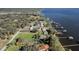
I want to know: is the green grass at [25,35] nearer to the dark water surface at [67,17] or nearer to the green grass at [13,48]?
the green grass at [13,48]

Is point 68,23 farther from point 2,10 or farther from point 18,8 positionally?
point 2,10

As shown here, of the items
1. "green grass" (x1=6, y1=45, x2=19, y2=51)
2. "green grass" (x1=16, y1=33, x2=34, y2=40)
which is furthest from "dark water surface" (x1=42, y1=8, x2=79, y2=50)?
"green grass" (x1=6, y1=45, x2=19, y2=51)

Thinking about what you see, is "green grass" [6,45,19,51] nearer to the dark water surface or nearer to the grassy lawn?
the grassy lawn

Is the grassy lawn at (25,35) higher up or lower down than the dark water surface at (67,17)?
lower down

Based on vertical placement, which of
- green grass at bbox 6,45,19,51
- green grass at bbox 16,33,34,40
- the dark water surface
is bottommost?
green grass at bbox 6,45,19,51

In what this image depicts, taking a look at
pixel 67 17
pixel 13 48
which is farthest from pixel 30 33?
pixel 67 17

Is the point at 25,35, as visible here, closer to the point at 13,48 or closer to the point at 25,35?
the point at 25,35

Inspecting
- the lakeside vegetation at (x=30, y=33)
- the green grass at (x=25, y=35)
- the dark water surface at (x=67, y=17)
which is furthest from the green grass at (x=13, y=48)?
the dark water surface at (x=67, y=17)
